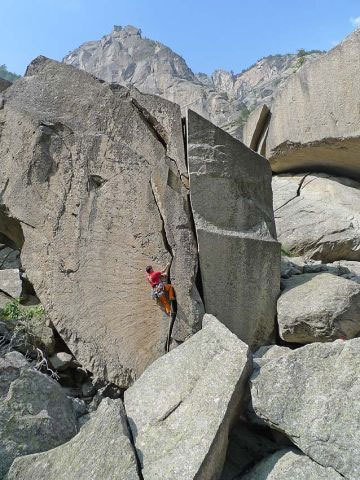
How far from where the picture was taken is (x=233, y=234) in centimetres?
464

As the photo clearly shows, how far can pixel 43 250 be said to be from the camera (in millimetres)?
4820

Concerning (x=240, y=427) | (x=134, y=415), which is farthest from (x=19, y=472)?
(x=240, y=427)

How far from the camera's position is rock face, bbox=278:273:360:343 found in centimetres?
423

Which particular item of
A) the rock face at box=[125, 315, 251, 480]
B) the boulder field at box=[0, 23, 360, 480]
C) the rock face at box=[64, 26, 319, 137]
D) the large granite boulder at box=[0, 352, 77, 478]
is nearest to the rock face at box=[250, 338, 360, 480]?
the boulder field at box=[0, 23, 360, 480]

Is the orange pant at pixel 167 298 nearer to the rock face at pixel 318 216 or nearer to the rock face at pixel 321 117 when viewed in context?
the rock face at pixel 318 216

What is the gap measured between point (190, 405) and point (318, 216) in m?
4.47

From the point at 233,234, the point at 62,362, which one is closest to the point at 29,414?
the point at 62,362

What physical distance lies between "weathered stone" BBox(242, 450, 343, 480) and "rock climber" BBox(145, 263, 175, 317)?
158cm

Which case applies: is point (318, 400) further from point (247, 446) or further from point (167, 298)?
point (167, 298)

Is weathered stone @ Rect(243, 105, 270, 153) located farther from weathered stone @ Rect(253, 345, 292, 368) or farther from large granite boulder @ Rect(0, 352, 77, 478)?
large granite boulder @ Rect(0, 352, 77, 478)

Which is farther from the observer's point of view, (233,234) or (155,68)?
(155,68)

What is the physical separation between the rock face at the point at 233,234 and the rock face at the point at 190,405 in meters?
0.80

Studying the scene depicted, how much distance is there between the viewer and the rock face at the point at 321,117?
6410 millimetres

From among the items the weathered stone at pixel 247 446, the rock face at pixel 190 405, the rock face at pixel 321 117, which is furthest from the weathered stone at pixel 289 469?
the rock face at pixel 321 117
